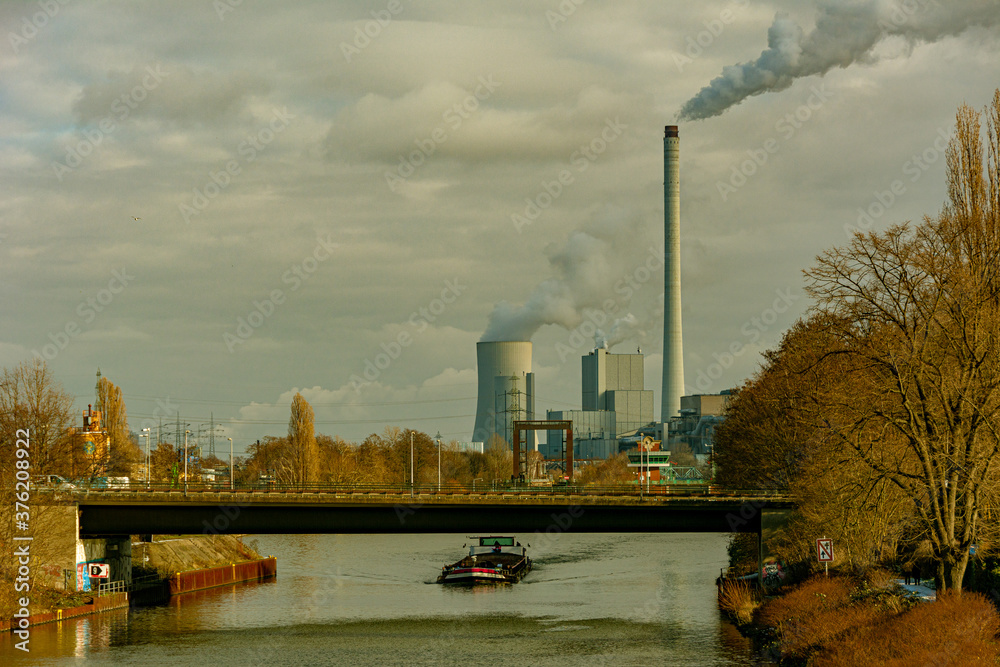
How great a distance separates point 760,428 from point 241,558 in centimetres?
4646

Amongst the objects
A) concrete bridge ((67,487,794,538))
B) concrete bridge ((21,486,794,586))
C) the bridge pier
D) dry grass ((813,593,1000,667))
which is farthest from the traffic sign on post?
the bridge pier

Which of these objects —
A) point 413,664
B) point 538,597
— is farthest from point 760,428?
point 413,664

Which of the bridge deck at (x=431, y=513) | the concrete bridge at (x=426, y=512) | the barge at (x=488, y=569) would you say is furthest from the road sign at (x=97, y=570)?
the barge at (x=488, y=569)

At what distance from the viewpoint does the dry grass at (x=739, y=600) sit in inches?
2340

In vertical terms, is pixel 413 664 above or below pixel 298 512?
below

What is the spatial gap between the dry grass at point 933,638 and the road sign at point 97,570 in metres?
51.3

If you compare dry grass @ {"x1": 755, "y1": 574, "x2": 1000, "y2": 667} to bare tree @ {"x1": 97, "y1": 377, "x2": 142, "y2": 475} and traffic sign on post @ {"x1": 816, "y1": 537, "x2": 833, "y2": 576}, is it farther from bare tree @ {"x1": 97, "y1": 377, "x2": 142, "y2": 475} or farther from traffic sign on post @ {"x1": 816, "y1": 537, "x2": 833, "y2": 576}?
bare tree @ {"x1": 97, "y1": 377, "x2": 142, "y2": 475}

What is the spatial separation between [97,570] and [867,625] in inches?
2057

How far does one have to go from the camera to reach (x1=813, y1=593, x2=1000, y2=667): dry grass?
2759cm

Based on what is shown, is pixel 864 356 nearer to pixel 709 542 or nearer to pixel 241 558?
pixel 241 558

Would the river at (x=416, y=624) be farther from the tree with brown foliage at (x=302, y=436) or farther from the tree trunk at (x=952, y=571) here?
the tree with brown foliage at (x=302, y=436)

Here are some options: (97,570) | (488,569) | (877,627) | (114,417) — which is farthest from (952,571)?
(114,417)

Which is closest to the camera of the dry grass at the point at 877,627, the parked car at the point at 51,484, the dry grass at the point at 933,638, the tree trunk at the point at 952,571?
the dry grass at the point at 933,638

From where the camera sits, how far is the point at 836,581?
51.3 meters
